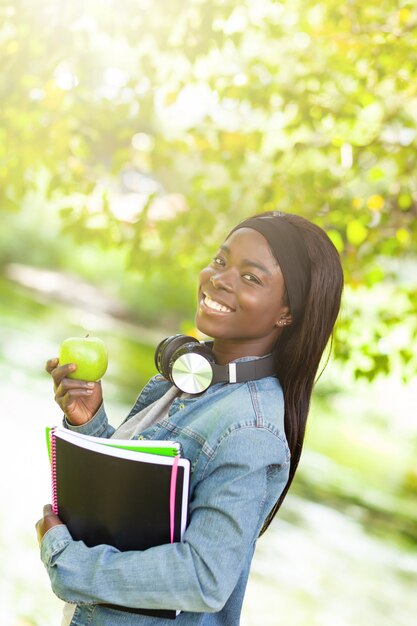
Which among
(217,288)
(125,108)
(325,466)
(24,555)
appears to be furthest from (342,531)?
(217,288)

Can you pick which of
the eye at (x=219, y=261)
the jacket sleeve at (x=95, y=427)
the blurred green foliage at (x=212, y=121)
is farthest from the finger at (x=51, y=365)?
the blurred green foliage at (x=212, y=121)

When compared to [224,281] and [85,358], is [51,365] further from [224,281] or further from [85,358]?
[224,281]

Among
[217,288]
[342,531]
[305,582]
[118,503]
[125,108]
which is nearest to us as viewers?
[118,503]

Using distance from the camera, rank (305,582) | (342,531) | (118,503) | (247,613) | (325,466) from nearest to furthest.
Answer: (118,503), (247,613), (305,582), (342,531), (325,466)

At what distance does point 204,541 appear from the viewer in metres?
1.05

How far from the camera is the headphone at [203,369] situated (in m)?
1.22

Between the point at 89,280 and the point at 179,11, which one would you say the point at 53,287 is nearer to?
the point at 89,280

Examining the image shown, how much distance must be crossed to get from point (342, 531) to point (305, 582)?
1.50 metres

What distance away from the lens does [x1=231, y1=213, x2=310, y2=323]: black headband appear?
1223 millimetres

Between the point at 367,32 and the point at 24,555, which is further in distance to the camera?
the point at 24,555

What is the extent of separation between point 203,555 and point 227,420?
7.0 inches

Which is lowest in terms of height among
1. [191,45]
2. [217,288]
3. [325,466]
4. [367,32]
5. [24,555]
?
[24,555]

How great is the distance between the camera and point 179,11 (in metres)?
2.87

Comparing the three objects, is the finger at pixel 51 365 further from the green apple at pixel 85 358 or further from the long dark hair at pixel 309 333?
the long dark hair at pixel 309 333
